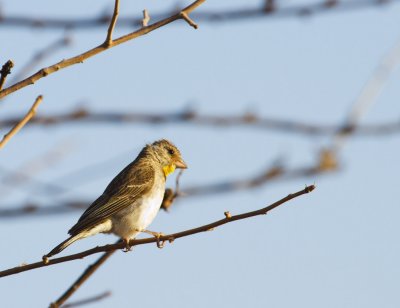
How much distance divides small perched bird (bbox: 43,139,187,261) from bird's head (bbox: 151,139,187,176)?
43 millimetres

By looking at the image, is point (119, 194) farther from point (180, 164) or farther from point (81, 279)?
point (81, 279)

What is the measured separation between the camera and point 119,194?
7281mm

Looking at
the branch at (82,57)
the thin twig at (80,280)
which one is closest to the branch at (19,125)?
the branch at (82,57)

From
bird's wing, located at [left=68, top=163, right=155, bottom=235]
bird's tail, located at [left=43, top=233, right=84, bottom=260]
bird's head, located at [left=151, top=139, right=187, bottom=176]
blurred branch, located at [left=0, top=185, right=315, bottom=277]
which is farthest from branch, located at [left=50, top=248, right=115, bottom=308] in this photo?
bird's head, located at [left=151, top=139, right=187, bottom=176]

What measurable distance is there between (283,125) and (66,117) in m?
1.69

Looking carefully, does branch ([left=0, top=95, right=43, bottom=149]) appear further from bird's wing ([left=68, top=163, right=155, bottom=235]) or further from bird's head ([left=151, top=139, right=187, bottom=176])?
bird's head ([left=151, top=139, right=187, bottom=176])

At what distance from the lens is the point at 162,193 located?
7.38 m

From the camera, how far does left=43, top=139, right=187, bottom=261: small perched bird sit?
21.4ft

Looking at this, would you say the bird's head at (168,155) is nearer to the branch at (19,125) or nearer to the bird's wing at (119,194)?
the bird's wing at (119,194)

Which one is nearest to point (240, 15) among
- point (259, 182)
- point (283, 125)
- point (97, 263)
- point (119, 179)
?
point (283, 125)

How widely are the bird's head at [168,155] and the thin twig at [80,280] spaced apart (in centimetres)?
362

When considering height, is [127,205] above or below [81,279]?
above

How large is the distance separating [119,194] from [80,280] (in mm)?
2990

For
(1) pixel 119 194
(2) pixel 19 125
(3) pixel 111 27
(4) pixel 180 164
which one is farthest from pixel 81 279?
(4) pixel 180 164
